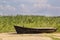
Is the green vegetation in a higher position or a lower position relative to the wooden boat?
lower

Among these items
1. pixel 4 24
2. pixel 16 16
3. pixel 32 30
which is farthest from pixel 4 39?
pixel 16 16

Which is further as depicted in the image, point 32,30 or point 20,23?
point 20,23

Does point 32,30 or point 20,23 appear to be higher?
point 32,30

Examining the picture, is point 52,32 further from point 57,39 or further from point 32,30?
point 57,39

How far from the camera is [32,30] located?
29000 millimetres

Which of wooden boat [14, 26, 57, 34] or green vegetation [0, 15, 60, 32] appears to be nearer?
wooden boat [14, 26, 57, 34]

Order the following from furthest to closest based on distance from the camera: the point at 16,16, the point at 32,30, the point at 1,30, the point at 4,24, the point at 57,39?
the point at 16,16, the point at 4,24, the point at 1,30, the point at 32,30, the point at 57,39

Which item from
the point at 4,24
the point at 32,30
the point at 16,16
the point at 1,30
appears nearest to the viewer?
the point at 32,30

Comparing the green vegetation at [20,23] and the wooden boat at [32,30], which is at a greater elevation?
the wooden boat at [32,30]

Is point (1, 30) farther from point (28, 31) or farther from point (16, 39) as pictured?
point (16, 39)

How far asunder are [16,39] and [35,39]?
1617 mm

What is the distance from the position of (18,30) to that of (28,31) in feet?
3.92

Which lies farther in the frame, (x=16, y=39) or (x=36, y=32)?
(x=36, y=32)

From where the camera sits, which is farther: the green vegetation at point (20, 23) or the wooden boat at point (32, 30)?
the green vegetation at point (20, 23)
